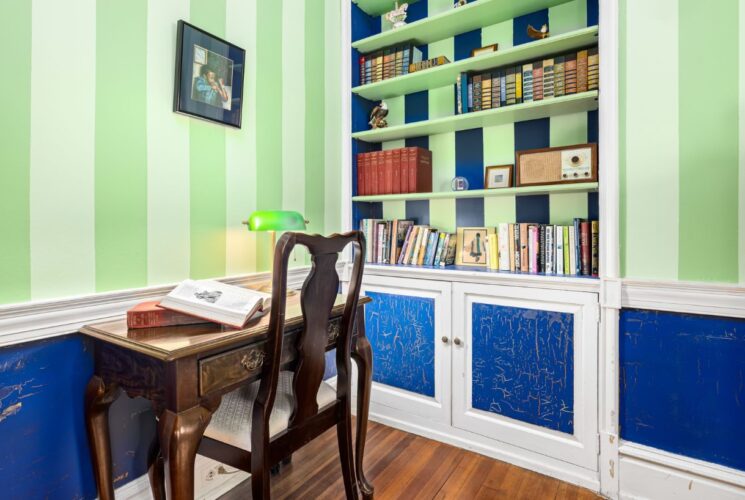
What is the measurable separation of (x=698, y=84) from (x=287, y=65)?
1.97 metres

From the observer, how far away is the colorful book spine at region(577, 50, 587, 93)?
192 centimetres

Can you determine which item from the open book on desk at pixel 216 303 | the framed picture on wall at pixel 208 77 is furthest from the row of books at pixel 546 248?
the framed picture on wall at pixel 208 77

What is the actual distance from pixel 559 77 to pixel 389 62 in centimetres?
105

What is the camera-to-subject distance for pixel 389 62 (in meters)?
2.56

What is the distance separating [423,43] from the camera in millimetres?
2623

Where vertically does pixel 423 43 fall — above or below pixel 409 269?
above

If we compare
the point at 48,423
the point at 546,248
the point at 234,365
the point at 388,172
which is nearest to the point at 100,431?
the point at 48,423

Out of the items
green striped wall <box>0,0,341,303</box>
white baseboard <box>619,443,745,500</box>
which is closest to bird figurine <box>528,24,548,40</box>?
green striped wall <box>0,0,341,303</box>

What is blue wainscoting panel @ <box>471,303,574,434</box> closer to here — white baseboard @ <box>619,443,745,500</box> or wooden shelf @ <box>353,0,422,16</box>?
white baseboard @ <box>619,443,745,500</box>

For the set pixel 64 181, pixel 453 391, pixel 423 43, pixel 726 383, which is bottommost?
pixel 453 391

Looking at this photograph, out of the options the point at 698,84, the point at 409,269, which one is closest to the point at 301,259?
the point at 409,269

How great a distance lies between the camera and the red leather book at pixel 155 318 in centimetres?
130

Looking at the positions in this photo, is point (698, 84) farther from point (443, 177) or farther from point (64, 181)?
point (64, 181)

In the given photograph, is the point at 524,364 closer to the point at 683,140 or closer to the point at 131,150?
the point at 683,140
